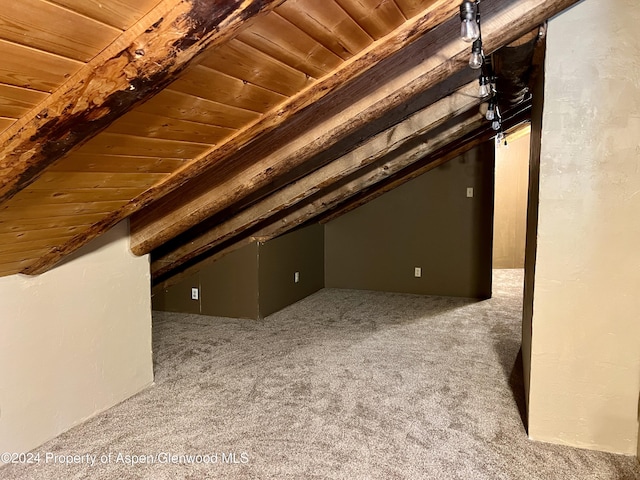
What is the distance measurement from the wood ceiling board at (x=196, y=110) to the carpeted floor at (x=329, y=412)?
4.72ft

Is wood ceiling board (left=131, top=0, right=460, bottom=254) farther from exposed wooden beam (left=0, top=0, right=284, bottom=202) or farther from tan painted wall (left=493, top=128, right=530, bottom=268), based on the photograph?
tan painted wall (left=493, top=128, right=530, bottom=268)

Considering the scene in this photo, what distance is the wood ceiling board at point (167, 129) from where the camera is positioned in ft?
4.92

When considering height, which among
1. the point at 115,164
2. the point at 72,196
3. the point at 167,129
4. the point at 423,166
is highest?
the point at 423,166

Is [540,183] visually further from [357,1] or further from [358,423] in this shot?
[358,423]

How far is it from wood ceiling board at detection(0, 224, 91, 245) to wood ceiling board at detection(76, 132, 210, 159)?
1.77 ft

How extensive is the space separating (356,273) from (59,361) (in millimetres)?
3669

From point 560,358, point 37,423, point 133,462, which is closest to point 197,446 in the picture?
point 133,462

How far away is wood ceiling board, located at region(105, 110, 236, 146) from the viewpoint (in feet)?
4.92

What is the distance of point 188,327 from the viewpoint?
4.11 m

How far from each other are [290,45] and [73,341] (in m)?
1.83

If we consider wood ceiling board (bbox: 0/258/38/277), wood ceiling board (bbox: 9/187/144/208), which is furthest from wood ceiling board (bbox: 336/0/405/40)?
wood ceiling board (bbox: 0/258/38/277)

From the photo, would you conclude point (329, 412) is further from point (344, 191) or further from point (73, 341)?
point (344, 191)

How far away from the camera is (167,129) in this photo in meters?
1.66

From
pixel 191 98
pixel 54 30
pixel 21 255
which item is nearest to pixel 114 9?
pixel 54 30
